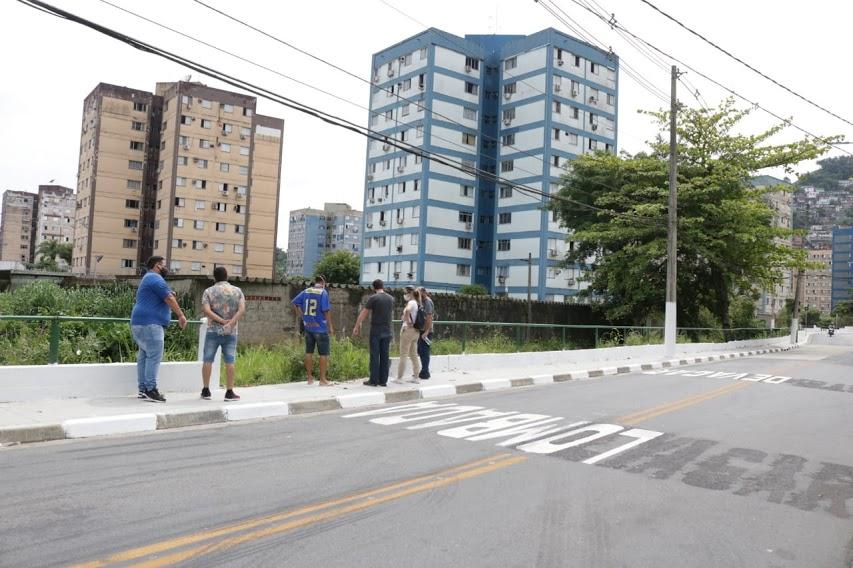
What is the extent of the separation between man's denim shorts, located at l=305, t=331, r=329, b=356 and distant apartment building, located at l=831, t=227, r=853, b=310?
8243 inches

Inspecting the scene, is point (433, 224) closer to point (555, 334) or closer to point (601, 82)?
point (601, 82)

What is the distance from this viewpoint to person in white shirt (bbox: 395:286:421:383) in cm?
1176

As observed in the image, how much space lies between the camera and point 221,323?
28.6 ft

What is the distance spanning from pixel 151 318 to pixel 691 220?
89.7ft

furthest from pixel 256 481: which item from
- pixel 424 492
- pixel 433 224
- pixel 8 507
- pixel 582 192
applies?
pixel 433 224

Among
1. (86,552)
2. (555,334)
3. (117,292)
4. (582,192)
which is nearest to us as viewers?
(86,552)

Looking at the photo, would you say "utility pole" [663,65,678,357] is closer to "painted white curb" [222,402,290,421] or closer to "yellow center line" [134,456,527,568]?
"painted white curb" [222,402,290,421]

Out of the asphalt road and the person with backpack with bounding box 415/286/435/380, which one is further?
the person with backpack with bounding box 415/286/435/380

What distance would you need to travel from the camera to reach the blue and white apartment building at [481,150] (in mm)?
59688

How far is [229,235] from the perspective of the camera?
7731 cm

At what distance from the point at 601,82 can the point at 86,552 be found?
6602 cm

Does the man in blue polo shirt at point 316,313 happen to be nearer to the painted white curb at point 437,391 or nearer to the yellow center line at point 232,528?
the painted white curb at point 437,391

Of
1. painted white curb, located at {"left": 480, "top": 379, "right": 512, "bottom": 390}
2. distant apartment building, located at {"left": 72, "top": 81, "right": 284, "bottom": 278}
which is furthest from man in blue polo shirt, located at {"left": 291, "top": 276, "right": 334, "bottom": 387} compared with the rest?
distant apartment building, located at {"left": 72, "top": 81, "right": 284, "bottom": 278}

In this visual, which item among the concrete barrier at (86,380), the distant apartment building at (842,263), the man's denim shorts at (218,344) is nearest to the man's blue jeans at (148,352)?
the concrete barrier at (86,380)
